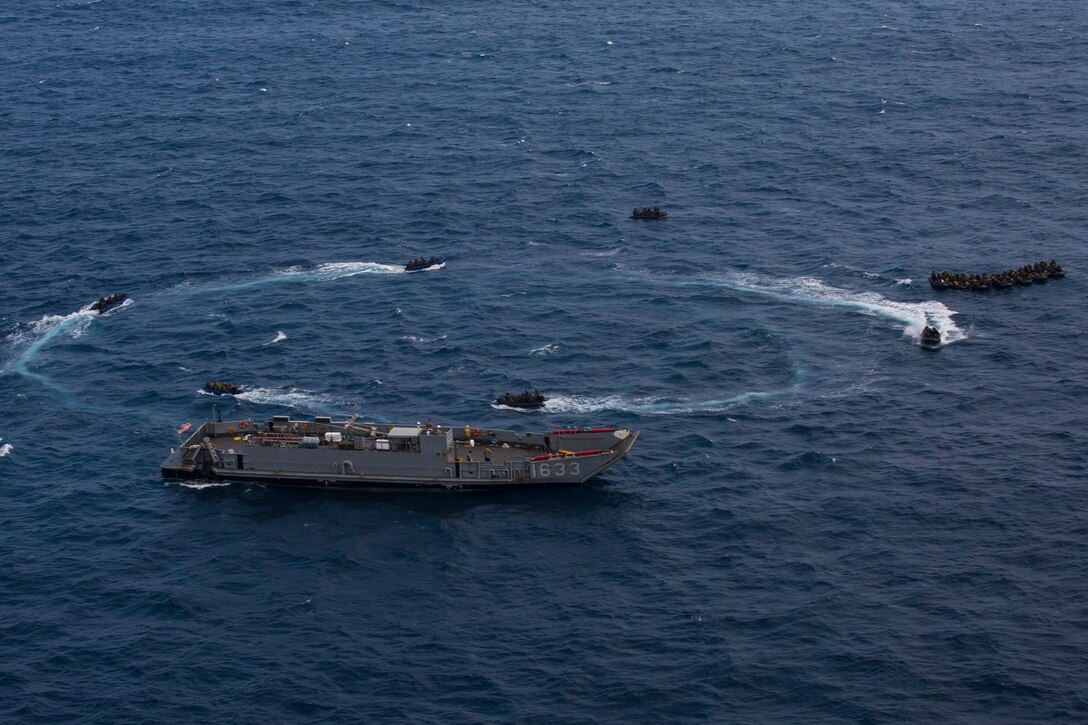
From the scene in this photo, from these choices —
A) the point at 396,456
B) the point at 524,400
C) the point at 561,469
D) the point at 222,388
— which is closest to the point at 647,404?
the point at 524,400

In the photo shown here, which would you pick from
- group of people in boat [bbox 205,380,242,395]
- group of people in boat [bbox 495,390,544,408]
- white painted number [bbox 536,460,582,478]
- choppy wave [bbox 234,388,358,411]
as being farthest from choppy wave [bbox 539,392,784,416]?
group of people in boat [bbox 205,380,242,395]

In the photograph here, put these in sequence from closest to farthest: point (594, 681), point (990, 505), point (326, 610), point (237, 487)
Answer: point (594, 681)
point (326, 610)
point (990, 505)
point (237, 487)

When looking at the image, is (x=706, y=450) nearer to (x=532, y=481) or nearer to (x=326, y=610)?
(x=532, y=481)

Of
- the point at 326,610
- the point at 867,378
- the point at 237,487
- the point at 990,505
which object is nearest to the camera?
the point at 326,610

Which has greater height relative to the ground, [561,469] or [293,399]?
[293,399]

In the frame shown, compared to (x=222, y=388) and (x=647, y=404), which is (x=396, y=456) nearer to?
(x=222, y=388)

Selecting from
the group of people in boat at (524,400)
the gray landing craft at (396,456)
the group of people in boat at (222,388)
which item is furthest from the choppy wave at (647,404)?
the group of people in boat at (222,388)

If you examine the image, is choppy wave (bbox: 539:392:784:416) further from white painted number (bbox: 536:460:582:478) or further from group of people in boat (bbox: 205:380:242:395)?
group of people in boat (bbox: 205:380:242:395)

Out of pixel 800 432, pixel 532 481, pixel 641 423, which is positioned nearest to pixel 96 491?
pixel 532 481
